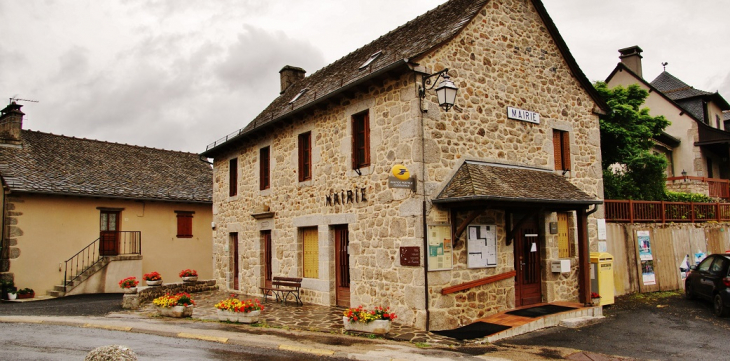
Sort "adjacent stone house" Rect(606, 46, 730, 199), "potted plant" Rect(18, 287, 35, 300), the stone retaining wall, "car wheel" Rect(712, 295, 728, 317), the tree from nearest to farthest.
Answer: "car wheel" Rect(712, 295, 728, 317) < the stone retaining wall < "potted plant" Rect(18, 287, 35, 300) < the tree < "adjacent stone house" Rect(606, 46, 730, 199)

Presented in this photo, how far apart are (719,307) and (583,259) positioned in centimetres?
279

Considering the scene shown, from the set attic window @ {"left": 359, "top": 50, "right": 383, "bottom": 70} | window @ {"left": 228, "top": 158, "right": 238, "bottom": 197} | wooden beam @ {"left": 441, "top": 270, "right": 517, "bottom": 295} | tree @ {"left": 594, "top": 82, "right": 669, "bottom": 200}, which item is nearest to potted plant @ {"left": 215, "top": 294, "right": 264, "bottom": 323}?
wooden beam @ {"left": 441, "top": 270, "right": 517, "bottom": 295}

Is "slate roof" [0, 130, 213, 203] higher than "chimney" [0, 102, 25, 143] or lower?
lower

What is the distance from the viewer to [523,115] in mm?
12031

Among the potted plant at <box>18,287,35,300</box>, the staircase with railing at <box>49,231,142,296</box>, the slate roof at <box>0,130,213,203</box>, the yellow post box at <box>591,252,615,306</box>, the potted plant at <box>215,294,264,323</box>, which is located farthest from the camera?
the slate roof at <box>0,130,213,203</box>

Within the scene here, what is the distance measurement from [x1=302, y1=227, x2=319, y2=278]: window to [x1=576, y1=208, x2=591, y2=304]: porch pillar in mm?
6329

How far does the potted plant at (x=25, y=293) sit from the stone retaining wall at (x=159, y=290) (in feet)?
15.2

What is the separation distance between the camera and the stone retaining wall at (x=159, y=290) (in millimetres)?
14406

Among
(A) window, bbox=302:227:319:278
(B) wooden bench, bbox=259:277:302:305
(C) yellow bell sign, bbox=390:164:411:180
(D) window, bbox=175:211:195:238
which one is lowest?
(B) wooden bench, bbox=259:277:302:305

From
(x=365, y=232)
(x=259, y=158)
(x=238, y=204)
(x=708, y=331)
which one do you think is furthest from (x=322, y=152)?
(x=708, y=331)

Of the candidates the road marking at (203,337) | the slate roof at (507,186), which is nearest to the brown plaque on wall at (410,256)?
the slate roof at (507,186)

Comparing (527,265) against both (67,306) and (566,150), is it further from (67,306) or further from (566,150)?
(67,306)

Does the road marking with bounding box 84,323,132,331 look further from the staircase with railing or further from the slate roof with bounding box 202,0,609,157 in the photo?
the staircase with railing

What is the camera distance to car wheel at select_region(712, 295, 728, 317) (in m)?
11.0
